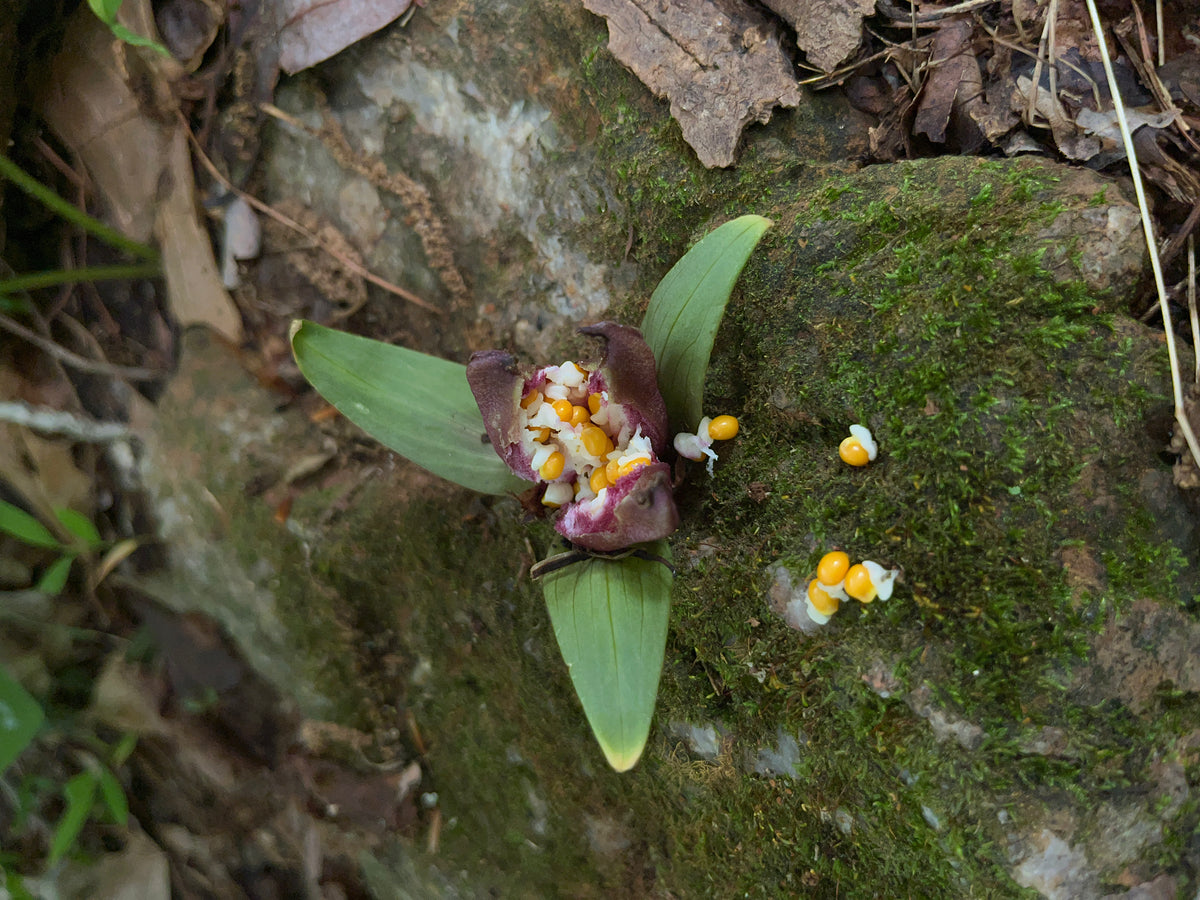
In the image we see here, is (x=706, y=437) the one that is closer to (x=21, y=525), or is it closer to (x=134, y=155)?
(x=134, y=155)

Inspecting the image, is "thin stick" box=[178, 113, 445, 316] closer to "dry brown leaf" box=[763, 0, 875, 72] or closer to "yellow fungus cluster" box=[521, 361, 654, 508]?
"yellow fungus cluster" box=[521, 361, 654, 508]

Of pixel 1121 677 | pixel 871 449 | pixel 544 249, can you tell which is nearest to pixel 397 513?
pixel 544 249

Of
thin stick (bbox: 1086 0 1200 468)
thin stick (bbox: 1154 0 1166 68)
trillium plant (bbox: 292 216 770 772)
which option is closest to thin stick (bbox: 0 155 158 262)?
trillium plant (bbox: 292 216 770 772)

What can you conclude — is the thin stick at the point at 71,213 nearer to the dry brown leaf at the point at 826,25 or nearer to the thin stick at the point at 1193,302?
the dry brown leaf at the point at 826,25

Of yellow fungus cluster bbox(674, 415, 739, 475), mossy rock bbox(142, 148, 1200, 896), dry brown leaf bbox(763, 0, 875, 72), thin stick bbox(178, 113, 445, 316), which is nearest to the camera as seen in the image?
mossy rock bbox(142, 148, 1200, 896)

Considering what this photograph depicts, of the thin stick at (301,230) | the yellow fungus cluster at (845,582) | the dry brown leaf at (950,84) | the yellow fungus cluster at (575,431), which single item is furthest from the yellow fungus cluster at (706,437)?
the thin stick at (301,230)

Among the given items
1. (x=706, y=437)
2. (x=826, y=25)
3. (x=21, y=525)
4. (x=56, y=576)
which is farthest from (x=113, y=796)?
(x=826, y=25)
